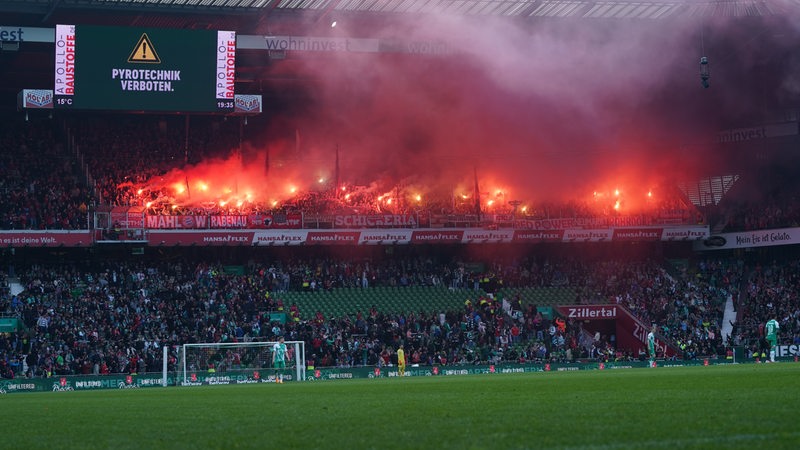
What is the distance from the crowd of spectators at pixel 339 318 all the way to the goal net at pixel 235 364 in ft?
3.94

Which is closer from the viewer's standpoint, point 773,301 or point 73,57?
point 73,57

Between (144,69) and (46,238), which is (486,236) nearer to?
(144,69)

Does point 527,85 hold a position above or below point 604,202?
above

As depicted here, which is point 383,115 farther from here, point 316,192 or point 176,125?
point 176,125

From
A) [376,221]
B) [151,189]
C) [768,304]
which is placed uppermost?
[151,189]

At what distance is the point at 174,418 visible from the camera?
1316cm

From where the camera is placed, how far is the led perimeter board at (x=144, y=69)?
4159 centimetres

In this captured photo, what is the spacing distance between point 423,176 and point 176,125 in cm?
1335

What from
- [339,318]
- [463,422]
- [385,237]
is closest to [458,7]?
[385,237]

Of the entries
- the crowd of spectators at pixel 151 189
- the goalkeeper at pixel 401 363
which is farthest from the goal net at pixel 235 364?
the crowd of spectators at pixel 151 189

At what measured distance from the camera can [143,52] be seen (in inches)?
1655

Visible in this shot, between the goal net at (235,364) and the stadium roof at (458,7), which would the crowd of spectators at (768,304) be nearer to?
the stadium roof at (458,7)

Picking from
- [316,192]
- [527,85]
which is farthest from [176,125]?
[527,85]

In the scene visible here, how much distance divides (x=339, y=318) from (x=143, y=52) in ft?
46.6
